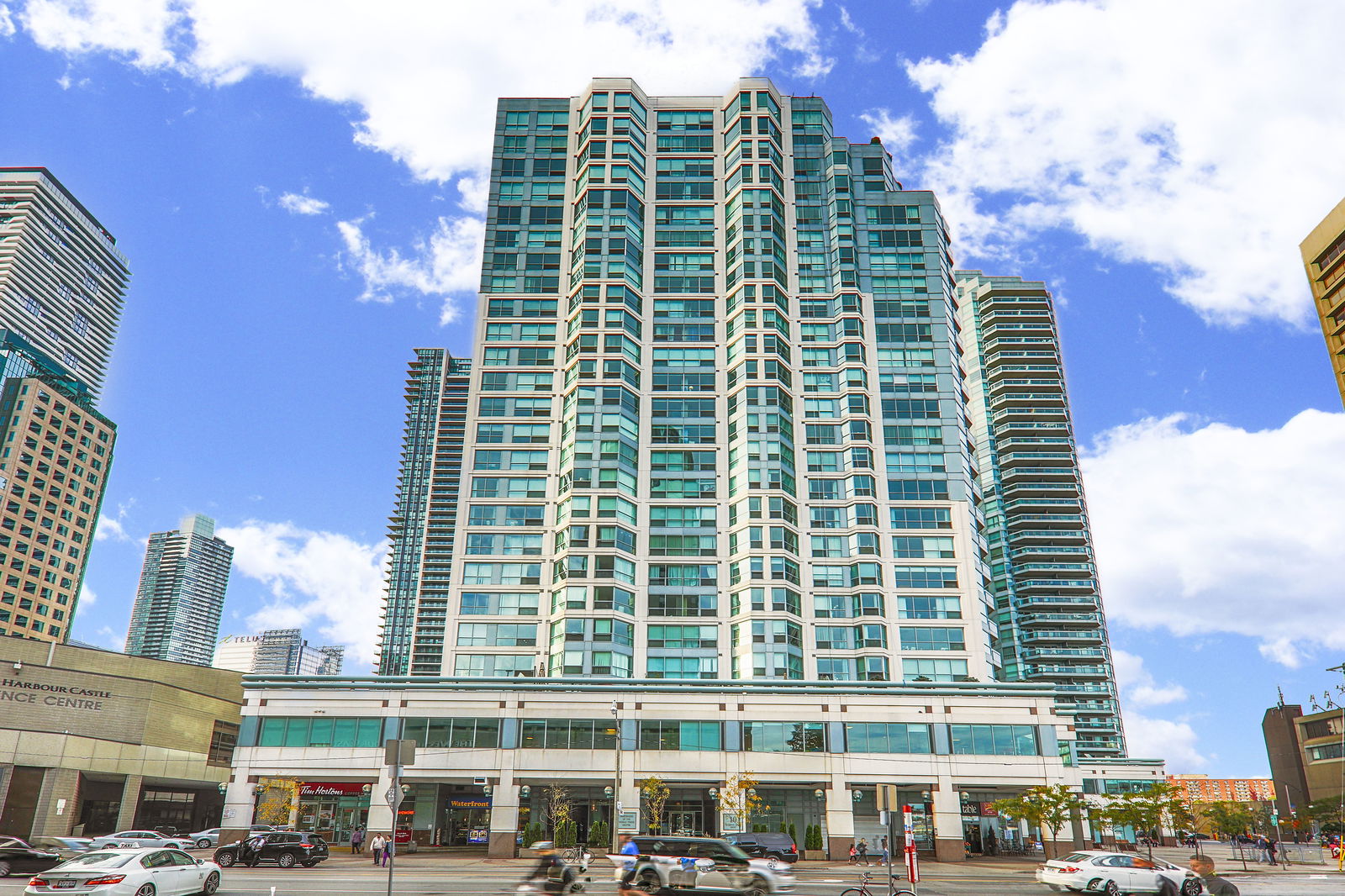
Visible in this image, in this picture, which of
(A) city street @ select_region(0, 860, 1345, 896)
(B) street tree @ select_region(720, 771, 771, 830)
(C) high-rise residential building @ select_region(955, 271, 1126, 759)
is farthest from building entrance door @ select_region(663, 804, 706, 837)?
(C) high-rise residential building @ select_region(955, 271, 1126, 759)

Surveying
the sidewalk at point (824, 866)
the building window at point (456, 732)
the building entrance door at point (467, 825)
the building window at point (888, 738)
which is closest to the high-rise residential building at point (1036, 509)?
the building window at point (888, 738)

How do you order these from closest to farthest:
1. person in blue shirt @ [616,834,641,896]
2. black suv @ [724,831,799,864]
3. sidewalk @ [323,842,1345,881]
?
person in blue shirt @ [616,834,641,896] → sidewalk @ [323,842,1345,881] → black suv @ [724,831,799,864]

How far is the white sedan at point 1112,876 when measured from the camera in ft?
112

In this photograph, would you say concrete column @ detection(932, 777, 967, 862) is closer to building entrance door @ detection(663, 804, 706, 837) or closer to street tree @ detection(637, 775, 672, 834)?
building entrance door @ detection(663, 804, 706, 837)

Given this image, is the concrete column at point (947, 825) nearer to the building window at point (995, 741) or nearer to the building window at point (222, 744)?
the building window at point (995, 741)

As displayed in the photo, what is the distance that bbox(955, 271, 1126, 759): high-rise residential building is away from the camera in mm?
139500

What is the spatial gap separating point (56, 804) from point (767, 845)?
164ft

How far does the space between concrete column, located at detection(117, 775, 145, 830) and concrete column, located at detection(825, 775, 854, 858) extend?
50.9 metres

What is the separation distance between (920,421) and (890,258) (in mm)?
18852

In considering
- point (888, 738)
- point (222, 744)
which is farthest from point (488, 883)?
point (222, 744)

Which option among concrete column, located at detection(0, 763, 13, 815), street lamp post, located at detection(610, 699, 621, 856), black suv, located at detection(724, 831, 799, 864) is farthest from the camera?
concrete column, located at detection(0, 763, 13, 815)

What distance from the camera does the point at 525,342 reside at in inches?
3669

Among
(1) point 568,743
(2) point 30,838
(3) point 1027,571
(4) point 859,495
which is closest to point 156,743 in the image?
(2) point 30,838

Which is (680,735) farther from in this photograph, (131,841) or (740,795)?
(131,841)
